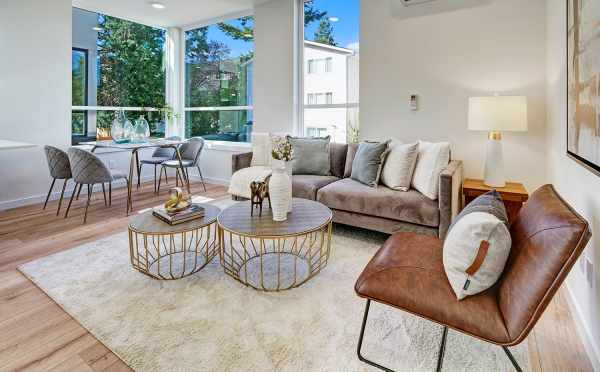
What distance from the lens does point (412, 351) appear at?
159 cm

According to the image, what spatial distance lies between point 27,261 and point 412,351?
2.80m

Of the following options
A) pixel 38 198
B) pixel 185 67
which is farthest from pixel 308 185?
pixel 185 67

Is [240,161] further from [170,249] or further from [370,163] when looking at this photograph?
[170,249]

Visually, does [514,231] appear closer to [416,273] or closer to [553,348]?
[416,273]

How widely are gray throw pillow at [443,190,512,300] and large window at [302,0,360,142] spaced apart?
3.07 metres

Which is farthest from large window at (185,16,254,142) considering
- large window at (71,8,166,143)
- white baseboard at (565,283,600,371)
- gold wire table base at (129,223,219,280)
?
white baseboard at (565,283,600,371)

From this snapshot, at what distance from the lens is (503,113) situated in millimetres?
2764

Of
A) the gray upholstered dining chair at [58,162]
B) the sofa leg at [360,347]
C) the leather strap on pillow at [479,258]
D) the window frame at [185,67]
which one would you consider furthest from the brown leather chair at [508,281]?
the window frame at [185,67]

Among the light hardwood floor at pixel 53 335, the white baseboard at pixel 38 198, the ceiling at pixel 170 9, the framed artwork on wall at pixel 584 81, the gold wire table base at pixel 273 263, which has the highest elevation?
the ceiling at pixel 170 9

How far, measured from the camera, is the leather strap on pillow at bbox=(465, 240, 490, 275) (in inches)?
48.8

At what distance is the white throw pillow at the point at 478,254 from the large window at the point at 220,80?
444cm

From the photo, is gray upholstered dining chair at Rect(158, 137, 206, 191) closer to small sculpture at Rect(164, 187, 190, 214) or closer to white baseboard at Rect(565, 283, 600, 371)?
small sculpture at Rect(164, 187, 190, 214)

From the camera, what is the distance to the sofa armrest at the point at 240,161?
4.05 meters

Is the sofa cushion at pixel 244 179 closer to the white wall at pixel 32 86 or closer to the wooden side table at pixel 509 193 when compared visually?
the wooden side table at pixel 509 193
